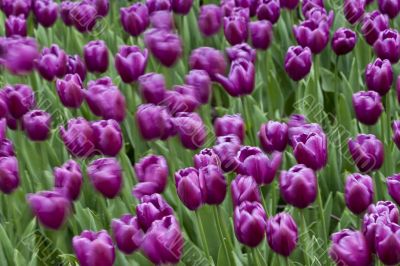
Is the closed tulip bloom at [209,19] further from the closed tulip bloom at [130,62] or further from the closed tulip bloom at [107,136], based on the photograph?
the closed tulip bloom at [107,136]

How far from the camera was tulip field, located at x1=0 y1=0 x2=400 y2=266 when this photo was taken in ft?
5.24

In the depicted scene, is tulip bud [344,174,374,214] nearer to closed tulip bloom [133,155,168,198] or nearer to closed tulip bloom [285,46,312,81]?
closed tulip bloom [133,155,168,198]

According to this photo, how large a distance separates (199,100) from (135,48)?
0.82 ft

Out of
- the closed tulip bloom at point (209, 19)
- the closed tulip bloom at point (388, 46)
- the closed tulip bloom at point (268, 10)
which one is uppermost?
the closed tulip bloom at point (388, 46)

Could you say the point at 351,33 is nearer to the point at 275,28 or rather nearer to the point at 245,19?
the point at 245,19

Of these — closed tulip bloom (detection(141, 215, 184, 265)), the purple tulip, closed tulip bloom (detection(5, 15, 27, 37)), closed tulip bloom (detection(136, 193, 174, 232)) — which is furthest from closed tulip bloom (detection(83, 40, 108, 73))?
closed tulip bloom (detection(141, 215, 184, 265))

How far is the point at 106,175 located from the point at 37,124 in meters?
0.42

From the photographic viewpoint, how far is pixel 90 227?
2041 millimetres

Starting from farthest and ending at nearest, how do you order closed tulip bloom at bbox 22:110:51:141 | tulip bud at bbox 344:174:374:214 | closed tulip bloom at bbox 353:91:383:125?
closed tulip bloom at bbox 22:110:51:141 < closed tulip bloom at bbox 353:91:383:125 < tulip bud at bbox 344:174:374:214

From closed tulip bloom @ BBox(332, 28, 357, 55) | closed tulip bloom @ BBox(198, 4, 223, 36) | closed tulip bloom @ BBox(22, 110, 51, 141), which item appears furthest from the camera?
closed tulip bloom @ BBox(198, 4, 223, 36)

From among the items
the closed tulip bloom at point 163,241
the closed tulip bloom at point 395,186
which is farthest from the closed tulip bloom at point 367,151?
the closed tulip bloom at point 163,241

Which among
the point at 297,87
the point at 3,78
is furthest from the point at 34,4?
the point at 297,87

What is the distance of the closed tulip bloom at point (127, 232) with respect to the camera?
5.29ft

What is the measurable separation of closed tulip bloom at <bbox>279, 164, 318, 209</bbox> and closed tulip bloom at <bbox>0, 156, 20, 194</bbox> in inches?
25.1
